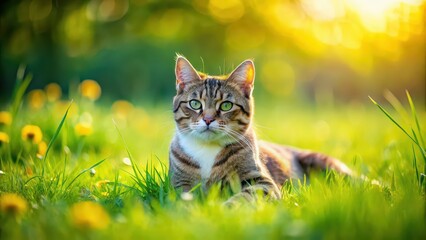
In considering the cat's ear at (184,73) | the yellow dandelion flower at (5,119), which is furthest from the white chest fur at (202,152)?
the yellow dandelion flower at (5,119)

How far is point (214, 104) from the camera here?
2.76 metres

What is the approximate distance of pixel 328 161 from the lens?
345 cm

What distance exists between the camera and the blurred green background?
33.4 feet

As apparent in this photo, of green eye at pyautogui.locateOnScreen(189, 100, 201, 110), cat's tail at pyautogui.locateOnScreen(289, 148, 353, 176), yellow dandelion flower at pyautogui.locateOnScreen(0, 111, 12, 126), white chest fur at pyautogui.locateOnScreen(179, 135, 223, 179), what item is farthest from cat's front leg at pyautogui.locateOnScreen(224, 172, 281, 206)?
yellow dandelion flower at pyautogui.locateOnScreen(0, 111, 12, 126)

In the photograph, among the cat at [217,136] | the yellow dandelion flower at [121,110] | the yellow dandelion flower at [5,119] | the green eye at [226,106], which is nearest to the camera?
the cat at [217,136]

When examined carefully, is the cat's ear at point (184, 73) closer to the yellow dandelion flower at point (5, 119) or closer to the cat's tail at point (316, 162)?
the cat's tail at point (316, 162)

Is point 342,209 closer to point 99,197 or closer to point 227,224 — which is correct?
point 227,224

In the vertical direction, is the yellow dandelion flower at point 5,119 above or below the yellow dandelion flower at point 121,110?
above

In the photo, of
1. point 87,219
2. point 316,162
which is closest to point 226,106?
point 316,162

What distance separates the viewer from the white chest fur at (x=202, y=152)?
2592 millimetres

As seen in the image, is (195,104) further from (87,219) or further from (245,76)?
(87,219)

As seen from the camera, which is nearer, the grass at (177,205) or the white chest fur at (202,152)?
the grass at (177,205)

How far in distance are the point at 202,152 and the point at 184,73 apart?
1.97 ft

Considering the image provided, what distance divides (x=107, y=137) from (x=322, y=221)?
2777 millimetres
